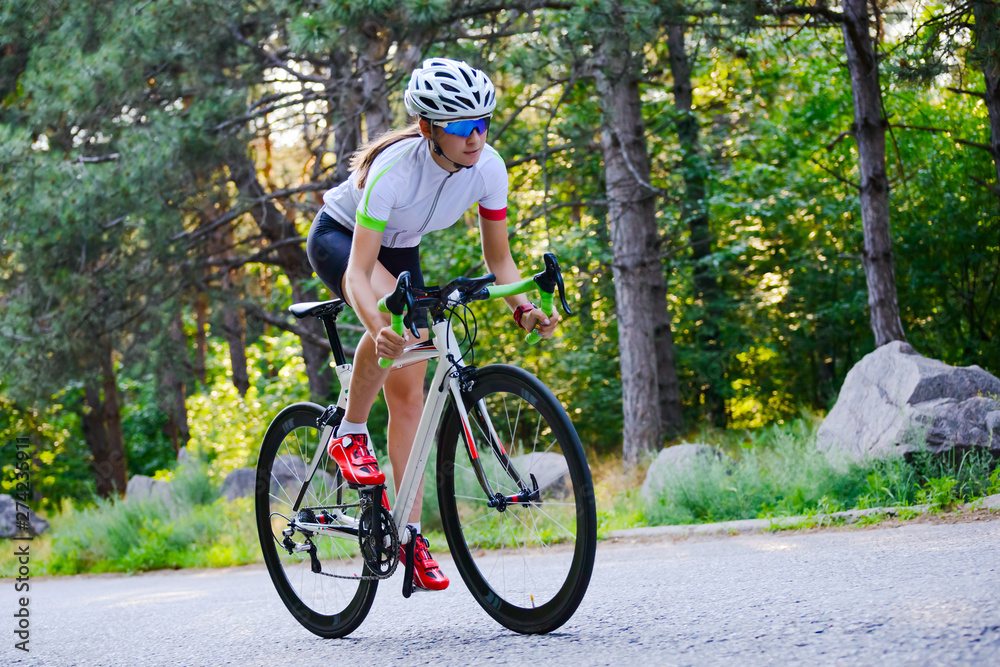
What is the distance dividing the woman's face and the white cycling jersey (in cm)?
10

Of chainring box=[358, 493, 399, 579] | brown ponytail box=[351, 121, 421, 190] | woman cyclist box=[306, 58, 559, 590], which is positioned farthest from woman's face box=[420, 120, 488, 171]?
chainring box=[358, 493, 399, 579]

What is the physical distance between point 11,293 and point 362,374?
1186 centimetres

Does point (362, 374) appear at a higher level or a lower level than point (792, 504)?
higher

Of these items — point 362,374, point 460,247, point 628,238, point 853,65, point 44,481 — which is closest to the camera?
point 362,374

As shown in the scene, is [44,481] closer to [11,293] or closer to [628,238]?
[11,293]

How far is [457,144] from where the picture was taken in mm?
3221

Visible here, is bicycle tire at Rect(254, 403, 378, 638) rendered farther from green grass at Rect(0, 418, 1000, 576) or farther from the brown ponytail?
green grass at Rect(0, 418, 1000, 576)

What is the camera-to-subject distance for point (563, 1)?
9.45 meters

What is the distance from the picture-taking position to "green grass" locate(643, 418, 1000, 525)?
231 inches

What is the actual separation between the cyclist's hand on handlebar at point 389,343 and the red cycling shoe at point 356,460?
590 mm

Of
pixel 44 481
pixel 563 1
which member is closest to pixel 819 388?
pixel 563 1

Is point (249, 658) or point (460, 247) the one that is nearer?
point (249, 658)

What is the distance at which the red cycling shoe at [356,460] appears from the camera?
3387 millimetres

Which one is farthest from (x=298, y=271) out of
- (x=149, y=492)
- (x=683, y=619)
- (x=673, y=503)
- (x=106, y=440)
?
(x=683, y=619)
